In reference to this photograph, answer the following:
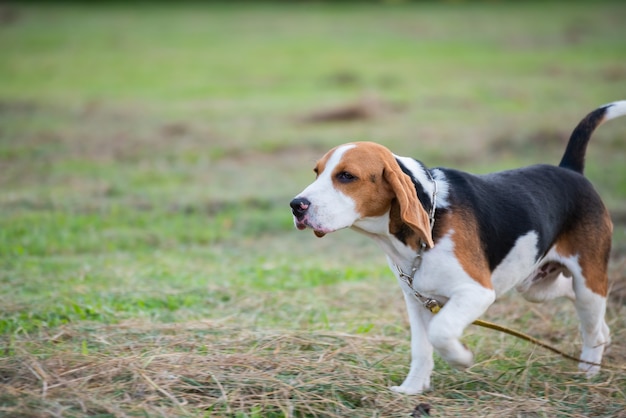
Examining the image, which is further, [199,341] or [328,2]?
[328,2]

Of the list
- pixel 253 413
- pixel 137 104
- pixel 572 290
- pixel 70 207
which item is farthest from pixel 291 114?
pixel 253 413

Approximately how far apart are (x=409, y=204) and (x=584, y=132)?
6.53 feet

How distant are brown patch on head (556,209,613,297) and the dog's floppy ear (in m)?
1.35

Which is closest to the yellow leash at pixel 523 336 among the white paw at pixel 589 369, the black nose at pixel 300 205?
the white paw at pixel 589 369

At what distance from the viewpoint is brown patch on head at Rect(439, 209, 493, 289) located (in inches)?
199

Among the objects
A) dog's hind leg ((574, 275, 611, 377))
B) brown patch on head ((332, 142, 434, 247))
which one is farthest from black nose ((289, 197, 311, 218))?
dog's hind leg ((574, 275, 611, 377))

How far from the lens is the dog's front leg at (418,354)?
17.5 ft

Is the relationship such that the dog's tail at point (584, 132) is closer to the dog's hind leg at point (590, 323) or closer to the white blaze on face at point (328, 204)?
the dog's hind leg at point (590, 323)

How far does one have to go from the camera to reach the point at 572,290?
20.3 feet

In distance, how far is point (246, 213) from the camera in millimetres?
10898

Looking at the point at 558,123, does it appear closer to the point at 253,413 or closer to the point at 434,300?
the point at 434,300

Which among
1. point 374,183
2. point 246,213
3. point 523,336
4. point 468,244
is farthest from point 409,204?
point 246,213

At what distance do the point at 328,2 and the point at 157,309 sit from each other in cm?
3373

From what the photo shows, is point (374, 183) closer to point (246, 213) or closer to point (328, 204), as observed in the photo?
point (328, 204)
